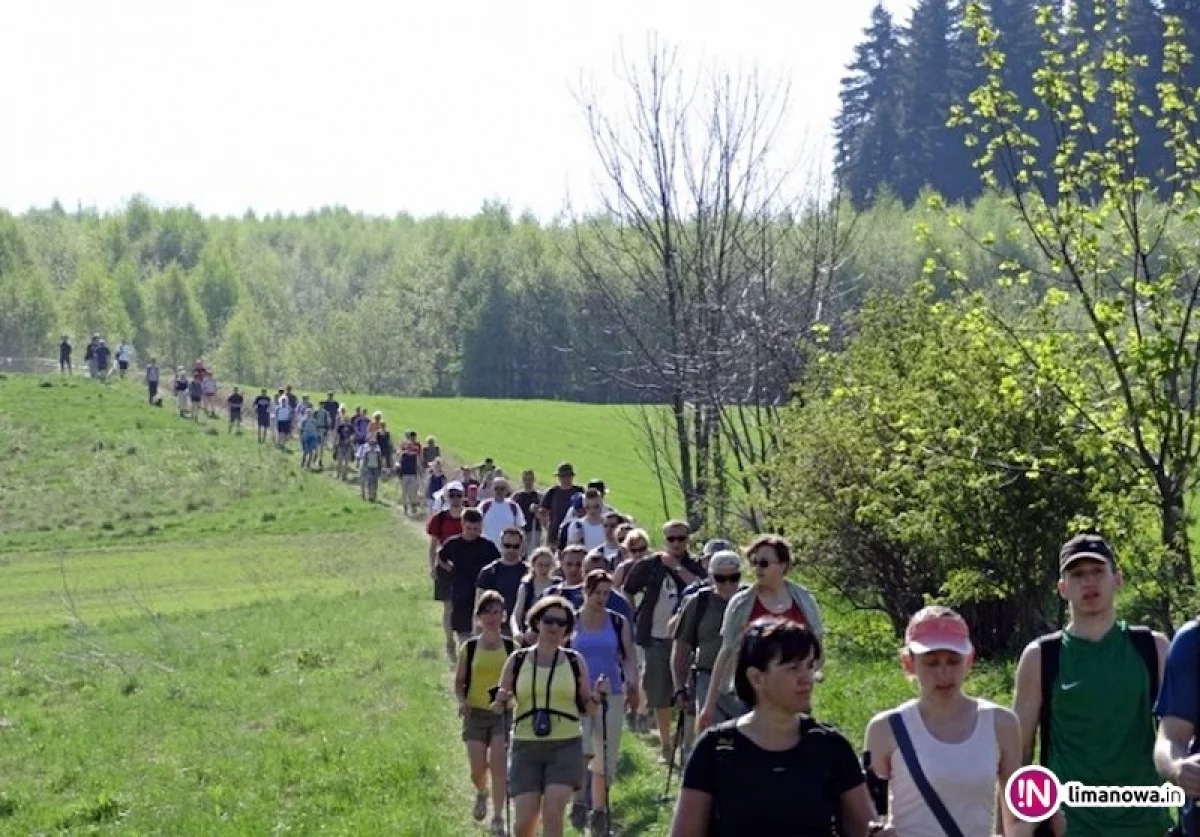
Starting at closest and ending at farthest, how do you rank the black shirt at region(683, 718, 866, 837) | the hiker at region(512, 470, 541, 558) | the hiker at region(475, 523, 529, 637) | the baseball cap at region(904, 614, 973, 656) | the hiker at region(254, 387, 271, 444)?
the black shirt at region(683, 718, 866, 837), the baseball cap at region(904, 614, 973, 656), the hiker at region(475, 523, 529, 637), the hiker at region(512, 470, 541, 558), the hiker at region(254, 387, 271, 444)

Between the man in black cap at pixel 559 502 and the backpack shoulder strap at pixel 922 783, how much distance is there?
50.3 ft

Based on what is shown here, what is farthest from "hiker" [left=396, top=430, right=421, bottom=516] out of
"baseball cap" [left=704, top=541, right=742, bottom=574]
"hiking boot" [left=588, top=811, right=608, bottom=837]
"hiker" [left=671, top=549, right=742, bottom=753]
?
"baseball cap" [left=704, top=541, right=742, bottom=574]

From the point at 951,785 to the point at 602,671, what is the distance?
649 cm

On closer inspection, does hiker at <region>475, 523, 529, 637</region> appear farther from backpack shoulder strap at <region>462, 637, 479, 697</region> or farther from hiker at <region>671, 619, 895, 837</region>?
hiker at <region>671, 619, 895, 837</region>

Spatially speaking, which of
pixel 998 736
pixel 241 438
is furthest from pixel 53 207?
pixel 998 736

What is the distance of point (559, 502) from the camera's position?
71.0ft

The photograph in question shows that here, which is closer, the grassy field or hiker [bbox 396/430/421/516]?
the grassy field

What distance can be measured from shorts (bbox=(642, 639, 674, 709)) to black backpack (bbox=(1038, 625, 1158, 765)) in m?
7.57

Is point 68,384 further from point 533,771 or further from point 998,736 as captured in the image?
point 998,736

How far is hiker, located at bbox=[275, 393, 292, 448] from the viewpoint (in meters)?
52.2

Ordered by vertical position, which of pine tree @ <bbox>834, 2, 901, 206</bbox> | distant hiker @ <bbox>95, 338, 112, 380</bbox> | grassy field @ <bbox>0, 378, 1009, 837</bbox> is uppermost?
pine tree @ <bbox>834, 2, 901, 206</bbox>

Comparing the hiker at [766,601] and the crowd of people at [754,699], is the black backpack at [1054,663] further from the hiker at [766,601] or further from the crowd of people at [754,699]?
the hiker at [766,601]

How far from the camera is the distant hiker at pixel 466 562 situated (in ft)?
55.2

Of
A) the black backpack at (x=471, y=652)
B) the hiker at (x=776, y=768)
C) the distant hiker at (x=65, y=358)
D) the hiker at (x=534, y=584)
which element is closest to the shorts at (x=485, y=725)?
the black backpack at (x=471, y=652)
